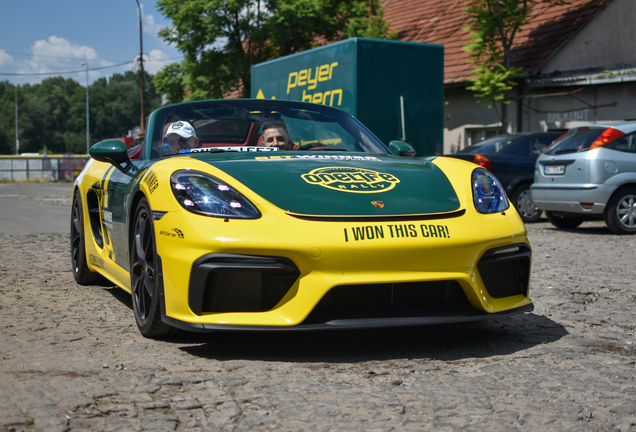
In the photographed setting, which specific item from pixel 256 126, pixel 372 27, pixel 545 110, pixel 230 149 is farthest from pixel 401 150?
pixel 372 27

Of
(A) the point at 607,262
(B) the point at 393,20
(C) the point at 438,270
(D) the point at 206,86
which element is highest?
(B) the point at 393,20

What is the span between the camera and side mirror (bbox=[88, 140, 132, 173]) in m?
4.45

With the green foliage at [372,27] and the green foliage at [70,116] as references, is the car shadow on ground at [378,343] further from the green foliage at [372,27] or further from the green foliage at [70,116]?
the green foliage at [70,116]

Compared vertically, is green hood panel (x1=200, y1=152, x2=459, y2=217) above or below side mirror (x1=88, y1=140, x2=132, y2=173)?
below

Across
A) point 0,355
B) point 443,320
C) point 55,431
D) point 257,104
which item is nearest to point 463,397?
point 443,320

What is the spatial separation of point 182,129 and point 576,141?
24.2 ft

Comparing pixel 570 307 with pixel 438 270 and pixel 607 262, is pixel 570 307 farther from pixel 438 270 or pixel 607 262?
pixel 607 262

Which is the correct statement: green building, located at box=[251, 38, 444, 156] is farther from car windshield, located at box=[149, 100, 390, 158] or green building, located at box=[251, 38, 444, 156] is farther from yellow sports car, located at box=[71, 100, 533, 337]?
yellow sports car, located at box=[71, 100, 533, 337]

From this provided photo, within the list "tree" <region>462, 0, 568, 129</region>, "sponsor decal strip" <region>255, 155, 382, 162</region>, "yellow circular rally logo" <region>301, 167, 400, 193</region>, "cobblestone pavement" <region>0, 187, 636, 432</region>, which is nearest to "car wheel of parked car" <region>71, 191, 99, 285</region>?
"cobblestone pavement" <region>0, 187, 636, 432</region>

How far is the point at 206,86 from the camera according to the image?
2564 centimetres

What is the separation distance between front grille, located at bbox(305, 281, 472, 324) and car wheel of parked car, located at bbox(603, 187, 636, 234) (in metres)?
7.42

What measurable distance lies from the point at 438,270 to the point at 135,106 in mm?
136072

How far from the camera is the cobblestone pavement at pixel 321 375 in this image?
2.65 m

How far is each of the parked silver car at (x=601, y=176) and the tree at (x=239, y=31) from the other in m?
15.0
